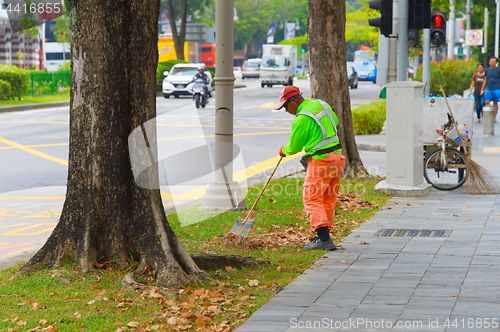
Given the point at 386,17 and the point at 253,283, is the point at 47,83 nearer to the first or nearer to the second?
the point at 386,17

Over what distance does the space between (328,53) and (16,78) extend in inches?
811

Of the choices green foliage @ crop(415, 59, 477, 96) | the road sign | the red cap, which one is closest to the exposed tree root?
the red cap

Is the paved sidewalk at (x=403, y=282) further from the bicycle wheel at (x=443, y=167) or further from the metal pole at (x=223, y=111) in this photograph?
the metal pole at (x=223, y=111)

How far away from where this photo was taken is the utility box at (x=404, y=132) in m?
9.68

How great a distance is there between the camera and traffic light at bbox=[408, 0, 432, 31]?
1089 centimetres

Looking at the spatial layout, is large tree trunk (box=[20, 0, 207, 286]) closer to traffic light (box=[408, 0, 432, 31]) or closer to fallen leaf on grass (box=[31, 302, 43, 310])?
fallen leaf on grass (box=[31, 302, 43, 310])

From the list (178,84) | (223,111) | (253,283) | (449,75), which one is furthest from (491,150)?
(178,84)

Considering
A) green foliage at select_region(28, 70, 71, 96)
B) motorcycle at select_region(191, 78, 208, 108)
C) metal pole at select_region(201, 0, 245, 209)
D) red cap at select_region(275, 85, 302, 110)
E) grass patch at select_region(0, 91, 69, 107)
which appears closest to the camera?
red cap at select_region(275, 85, 302, 110)

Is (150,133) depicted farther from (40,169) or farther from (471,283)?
(40,169)

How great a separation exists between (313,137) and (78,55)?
7.73 ft

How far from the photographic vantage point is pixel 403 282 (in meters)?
5.27

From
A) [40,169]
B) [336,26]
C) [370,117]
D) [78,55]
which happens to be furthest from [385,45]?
[78,55]

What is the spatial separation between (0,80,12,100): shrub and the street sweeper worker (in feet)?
76.4

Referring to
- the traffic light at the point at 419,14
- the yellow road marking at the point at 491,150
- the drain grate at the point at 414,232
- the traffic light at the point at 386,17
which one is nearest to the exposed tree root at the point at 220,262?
the drain grate at the point at 414,232
